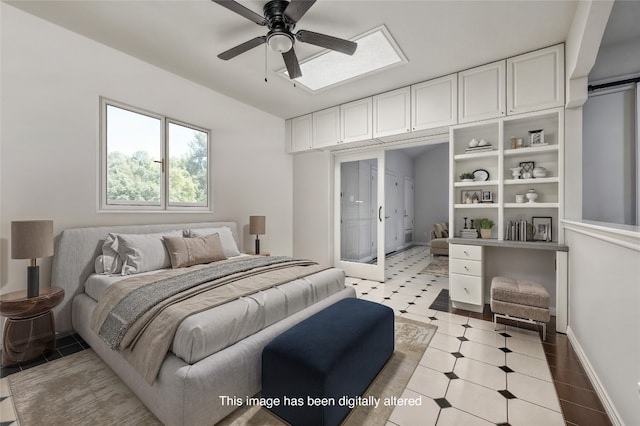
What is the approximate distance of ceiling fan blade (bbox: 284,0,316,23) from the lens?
185 cm

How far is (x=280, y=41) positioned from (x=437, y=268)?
5.03 meters

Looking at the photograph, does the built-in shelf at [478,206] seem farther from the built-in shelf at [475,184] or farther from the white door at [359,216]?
the white door at [359,216]

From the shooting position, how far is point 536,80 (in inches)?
114

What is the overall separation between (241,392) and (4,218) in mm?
2564

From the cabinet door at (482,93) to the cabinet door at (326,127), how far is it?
1865mm

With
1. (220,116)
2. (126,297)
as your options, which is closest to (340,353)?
(126,297)

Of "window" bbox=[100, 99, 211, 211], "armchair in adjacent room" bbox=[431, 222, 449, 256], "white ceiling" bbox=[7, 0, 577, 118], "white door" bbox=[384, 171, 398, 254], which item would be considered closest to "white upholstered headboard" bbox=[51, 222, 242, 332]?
"window" bbox=[100, 99, 211, 211]

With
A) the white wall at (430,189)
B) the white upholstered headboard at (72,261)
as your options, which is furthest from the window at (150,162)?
the white wall at (430,189)

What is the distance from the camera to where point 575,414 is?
5.29 ft

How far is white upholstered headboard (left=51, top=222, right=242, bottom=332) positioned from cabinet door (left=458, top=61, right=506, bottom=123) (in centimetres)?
433

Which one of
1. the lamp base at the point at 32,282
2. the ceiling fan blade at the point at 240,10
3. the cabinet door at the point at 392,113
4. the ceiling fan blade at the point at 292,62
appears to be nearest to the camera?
the ceiling fan blade at the point at 240,10

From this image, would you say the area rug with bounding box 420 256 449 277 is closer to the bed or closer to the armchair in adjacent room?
the armchair in adjacent room

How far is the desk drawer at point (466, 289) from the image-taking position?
3154mm

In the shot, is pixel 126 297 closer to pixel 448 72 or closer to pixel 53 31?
pixel 53 31
